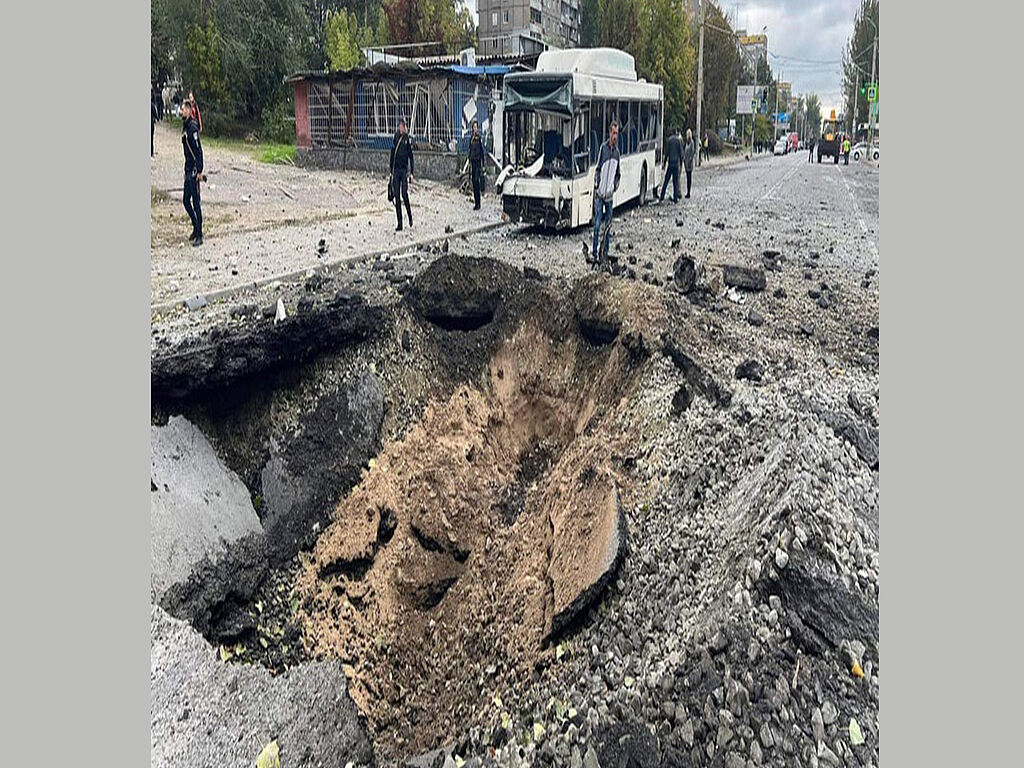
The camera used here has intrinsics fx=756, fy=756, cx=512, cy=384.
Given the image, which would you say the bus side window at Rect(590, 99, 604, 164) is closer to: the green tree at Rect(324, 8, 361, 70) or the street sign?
the green tree at Rect(324, 8, 361, 70)

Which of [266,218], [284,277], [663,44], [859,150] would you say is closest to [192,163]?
→ [284,277]

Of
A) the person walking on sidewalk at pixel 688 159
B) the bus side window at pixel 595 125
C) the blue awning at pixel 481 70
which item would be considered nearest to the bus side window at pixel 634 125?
the bus side window at pixel 595 125

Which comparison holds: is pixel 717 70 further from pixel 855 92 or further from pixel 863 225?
pixel 855 92

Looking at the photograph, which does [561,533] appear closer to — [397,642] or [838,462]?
[397,642]

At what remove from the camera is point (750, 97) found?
2848 centimetres

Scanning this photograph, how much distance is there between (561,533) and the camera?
585cm

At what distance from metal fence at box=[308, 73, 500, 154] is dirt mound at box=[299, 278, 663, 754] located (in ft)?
39.0

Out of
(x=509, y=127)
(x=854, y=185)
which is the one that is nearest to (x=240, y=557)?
(x=509, y=127)

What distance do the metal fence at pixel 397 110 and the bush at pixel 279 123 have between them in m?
0.60

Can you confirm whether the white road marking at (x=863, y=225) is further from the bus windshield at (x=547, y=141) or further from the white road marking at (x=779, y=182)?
the bus windshield at (x=547, y=141)

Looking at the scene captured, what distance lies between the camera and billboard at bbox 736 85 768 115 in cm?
2358

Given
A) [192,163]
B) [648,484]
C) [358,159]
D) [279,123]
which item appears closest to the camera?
[648,484]

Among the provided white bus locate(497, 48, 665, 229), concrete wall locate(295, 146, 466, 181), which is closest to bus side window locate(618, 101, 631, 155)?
white bus locate(497, 48, 665, 229)

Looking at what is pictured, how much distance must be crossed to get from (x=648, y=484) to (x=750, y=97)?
26869 mm
